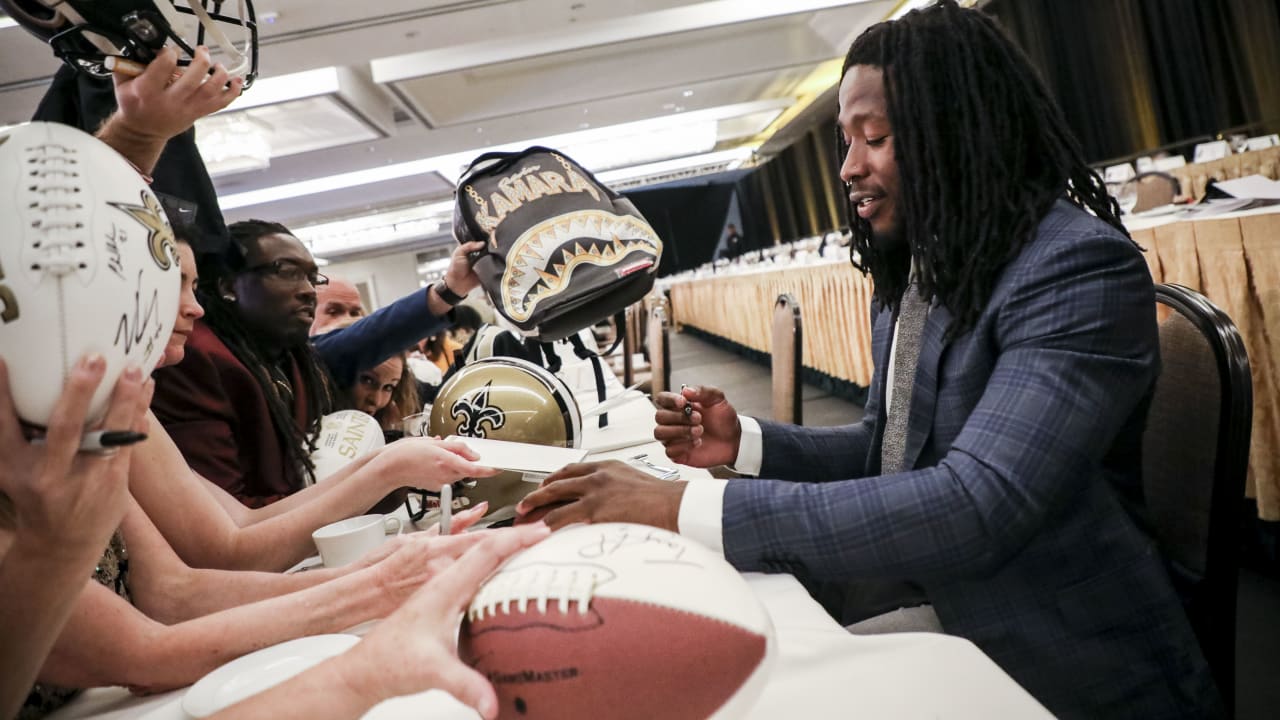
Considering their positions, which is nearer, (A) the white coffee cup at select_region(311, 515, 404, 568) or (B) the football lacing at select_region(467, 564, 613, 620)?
(B) the football lacing at select_region(467, 564, 613, 620)

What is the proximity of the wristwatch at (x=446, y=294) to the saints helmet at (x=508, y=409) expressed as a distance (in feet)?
1.28

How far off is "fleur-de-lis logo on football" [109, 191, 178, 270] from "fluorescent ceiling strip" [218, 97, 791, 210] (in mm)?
10815

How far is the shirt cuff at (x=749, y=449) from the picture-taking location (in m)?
1.24

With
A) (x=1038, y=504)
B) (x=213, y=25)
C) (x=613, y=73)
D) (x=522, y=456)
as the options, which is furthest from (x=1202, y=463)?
(x=613, y=73)

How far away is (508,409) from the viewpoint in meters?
1.38

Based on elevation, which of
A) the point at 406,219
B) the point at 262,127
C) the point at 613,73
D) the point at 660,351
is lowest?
the point at 660,351

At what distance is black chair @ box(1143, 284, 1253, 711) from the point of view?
832mm

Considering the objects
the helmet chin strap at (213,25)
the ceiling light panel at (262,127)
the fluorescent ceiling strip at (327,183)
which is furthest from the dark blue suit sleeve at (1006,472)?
the fluorescent ceiling strip at (327,183)

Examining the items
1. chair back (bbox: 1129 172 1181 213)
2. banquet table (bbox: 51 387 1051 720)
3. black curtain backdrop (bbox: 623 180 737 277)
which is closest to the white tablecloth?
banquet table (bbox: 51 387 1051 720)

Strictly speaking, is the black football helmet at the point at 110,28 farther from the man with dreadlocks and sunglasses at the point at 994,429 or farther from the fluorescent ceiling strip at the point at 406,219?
the fluorescent ceiling strip at the point at 406,219

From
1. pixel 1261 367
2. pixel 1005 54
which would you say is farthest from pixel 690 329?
pixel 1005 54

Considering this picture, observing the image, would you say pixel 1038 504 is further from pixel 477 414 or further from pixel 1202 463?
pixel 477 414

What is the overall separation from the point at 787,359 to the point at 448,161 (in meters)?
10.4
